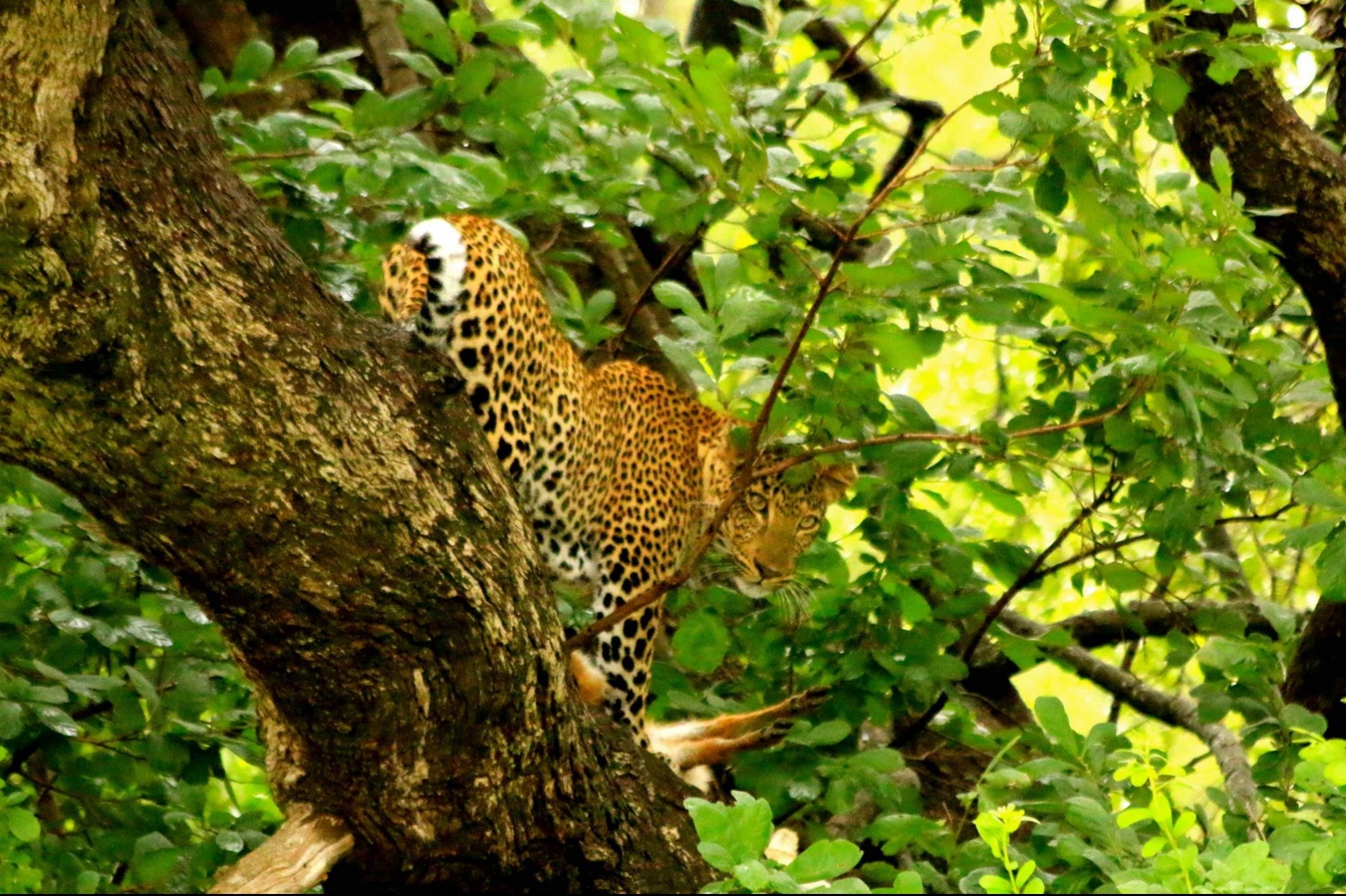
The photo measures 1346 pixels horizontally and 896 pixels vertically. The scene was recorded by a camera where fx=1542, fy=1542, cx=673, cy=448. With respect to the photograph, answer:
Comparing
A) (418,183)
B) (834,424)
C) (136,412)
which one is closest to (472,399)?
(418,183)

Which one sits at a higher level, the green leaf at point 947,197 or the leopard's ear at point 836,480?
the green leaf at point 947,197

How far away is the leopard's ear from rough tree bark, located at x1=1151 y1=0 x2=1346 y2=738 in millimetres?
2031

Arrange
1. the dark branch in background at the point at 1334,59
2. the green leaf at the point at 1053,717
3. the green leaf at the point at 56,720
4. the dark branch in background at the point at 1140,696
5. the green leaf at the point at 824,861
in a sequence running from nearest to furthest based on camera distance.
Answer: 1. the green leaf at the point at 824,861
2. the green leaf at the point at 1053,717
3. the green leaf at the point at 56,720
4. the dark branch in background at the point at 1334,59
5. the dark branch in background at the point at 1140,696

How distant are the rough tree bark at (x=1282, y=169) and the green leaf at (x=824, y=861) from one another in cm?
370

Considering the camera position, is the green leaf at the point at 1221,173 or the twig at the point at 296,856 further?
the green leaf at the point at 1221,173

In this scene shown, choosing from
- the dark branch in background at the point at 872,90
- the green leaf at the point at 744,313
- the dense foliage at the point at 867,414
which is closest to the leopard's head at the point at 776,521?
the dense foliage at the point at 867,414

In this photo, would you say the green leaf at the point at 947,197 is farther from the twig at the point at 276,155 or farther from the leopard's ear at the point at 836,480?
the leopard's ear at the point at 836,480

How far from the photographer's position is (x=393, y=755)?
387 centimetres

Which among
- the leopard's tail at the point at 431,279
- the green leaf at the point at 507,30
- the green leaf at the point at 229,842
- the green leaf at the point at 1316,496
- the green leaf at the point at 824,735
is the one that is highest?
the green leaf at the point at 507,30

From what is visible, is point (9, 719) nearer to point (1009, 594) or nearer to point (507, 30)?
point (507, 30)

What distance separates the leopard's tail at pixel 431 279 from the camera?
17.7ft

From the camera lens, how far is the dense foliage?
14.3ft

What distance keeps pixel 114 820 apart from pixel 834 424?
2800mm

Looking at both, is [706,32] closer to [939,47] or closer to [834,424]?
[939,47]
